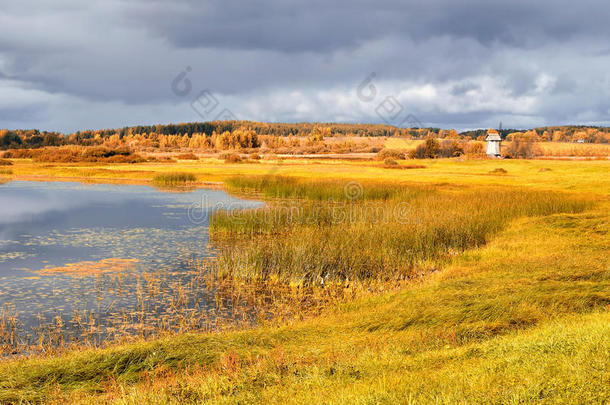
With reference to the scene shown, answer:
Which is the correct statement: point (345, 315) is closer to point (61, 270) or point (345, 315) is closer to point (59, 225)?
point (61, 270)

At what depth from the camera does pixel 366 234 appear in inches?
641

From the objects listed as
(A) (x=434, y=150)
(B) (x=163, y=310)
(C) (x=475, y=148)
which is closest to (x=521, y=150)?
(C) (x=475, y=148)

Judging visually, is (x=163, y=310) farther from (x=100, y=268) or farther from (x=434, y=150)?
(x=434, y=150)

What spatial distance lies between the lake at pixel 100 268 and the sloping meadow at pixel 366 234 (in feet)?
5.23

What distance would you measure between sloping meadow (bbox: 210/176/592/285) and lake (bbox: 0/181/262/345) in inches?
62.8

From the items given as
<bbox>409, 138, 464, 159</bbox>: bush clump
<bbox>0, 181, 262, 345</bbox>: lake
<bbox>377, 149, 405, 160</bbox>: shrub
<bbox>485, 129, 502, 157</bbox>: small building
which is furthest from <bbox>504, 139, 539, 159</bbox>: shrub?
<bbox>0, 181, 262, 345</bbox>: lake

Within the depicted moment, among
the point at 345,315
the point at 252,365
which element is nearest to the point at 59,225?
the point at 345,315

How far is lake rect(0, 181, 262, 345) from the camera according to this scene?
34.2 feet

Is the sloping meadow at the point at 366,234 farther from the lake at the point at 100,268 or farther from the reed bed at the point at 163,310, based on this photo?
the lake at the point at 100,268

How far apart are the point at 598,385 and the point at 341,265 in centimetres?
895

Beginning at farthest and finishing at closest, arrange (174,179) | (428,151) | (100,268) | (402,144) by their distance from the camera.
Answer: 1. (402,144)
2. (428,151)
3. (174,179)
4. (100,268)

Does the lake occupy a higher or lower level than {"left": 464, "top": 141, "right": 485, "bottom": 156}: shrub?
lower

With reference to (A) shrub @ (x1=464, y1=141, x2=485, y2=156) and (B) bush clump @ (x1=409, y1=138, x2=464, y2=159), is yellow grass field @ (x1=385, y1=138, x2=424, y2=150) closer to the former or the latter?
(A) shrub @ (x1=464, y1=141, x2=485, y2=156)

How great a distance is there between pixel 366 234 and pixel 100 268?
8179 mm
